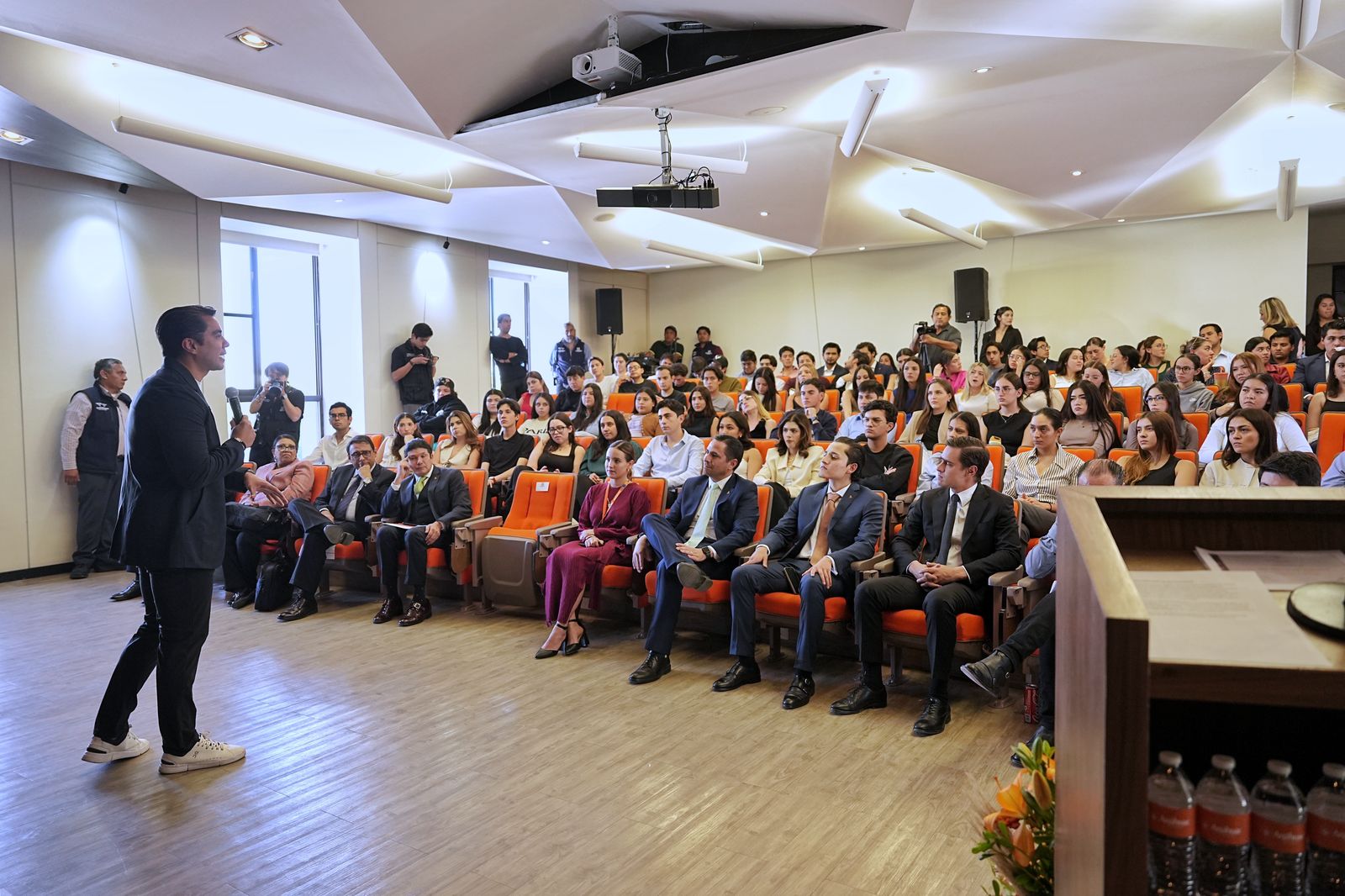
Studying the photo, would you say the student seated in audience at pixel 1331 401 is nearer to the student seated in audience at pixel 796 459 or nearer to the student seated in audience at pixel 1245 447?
the student seated in audience at pixel 1245 447

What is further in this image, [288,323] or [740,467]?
[288,323]

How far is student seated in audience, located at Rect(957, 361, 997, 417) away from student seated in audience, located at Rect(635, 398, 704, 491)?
214 centimetres

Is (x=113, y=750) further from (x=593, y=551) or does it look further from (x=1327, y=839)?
(x=1327, y=839)

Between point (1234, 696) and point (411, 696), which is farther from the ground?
point (1234, 696)

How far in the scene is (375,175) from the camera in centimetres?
681

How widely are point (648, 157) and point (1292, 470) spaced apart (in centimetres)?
441

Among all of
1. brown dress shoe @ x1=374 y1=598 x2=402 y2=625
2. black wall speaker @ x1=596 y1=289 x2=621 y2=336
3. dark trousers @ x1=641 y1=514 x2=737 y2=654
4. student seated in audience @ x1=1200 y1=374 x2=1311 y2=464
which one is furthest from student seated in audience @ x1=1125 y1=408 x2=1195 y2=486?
black wall speaker @ x1=596 y1=289 x2=621 y2=336

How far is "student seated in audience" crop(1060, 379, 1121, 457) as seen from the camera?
197 inches

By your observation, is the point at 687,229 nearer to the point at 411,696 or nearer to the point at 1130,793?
the point at 411,696

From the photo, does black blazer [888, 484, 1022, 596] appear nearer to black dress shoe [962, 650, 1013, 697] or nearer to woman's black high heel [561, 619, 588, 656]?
black dress shoe [962, 650, 1013, 697]

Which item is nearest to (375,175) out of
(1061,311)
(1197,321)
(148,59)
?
(148,59)

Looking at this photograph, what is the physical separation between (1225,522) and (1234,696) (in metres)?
0.37

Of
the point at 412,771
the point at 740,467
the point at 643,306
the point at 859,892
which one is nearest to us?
the point at 859,892

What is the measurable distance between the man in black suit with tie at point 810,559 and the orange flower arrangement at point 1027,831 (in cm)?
228
